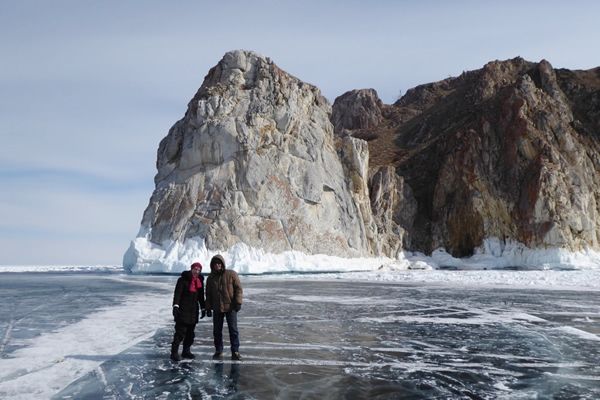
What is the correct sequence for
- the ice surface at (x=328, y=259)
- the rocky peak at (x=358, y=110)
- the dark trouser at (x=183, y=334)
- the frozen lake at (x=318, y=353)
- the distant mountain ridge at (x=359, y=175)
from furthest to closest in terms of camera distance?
1. the rocky peak at (x=358, y=110)
2. the distant mountain ridge at (x=359, y=175)
3. the ice surface at (x=328, y=259)
4. the dark trouser at (x=183, y=334)
5. the frozen lake at (x=318, y=353)

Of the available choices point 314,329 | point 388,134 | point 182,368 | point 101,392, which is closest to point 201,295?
point 182,368

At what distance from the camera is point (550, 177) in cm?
6625

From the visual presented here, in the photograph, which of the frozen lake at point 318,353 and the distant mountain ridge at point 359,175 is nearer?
the frozen lake at point 318,353

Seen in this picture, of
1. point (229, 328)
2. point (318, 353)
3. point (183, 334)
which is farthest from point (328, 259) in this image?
point (183, 334)

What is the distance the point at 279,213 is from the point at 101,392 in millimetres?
44264

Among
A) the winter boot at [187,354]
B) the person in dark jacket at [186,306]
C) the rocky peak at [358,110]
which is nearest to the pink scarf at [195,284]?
the person in dark jacket at [186,306]

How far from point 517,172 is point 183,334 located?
2715 inches

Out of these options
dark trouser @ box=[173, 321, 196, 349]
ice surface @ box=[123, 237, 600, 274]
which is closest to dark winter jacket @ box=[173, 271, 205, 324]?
dark trouser @ box=[173, 321, 196, 349]

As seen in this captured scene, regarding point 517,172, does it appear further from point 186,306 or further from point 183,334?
point 183,334

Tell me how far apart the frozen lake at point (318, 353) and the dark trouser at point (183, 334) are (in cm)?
39

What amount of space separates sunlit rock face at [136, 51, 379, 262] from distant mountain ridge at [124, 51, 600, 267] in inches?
5.3

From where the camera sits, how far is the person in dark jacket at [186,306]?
955cm

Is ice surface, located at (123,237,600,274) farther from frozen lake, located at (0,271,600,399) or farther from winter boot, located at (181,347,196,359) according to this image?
winter boot, located at (181,347,196,359)

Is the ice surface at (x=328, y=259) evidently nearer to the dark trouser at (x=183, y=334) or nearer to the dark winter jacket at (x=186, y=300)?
the dark trouser at (x=183, y=334)
